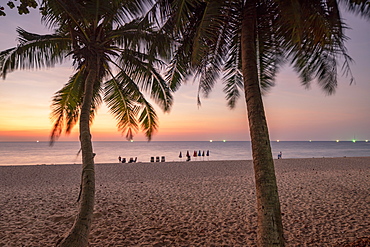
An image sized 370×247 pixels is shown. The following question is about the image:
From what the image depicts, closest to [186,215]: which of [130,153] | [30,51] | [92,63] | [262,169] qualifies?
[262,169]

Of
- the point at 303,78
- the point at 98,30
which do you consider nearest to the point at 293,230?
the point at 303,78

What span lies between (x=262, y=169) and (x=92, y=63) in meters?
4.12

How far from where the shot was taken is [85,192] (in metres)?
4.56

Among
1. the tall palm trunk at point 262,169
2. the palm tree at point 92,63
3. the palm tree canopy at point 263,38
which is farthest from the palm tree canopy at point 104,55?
the tall palm trunk at point 262,169

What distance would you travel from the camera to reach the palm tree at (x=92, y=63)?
4516 mm

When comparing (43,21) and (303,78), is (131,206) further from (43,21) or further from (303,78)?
(303,78)

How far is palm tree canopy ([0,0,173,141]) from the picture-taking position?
4707 millimetres

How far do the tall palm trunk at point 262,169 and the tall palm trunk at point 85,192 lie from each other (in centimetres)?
284

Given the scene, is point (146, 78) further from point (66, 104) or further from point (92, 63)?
point (66, 104)

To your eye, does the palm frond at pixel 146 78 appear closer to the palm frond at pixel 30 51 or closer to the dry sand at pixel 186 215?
the palm frond at pixel 30 51

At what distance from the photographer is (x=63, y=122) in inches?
315

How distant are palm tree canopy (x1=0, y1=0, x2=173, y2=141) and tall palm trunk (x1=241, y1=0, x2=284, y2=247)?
1.74m

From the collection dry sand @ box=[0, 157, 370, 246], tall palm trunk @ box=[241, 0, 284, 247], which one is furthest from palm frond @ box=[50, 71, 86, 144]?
tall palm trunk @ box=[241, 0, 284, 247]

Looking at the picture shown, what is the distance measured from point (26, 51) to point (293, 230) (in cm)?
763
